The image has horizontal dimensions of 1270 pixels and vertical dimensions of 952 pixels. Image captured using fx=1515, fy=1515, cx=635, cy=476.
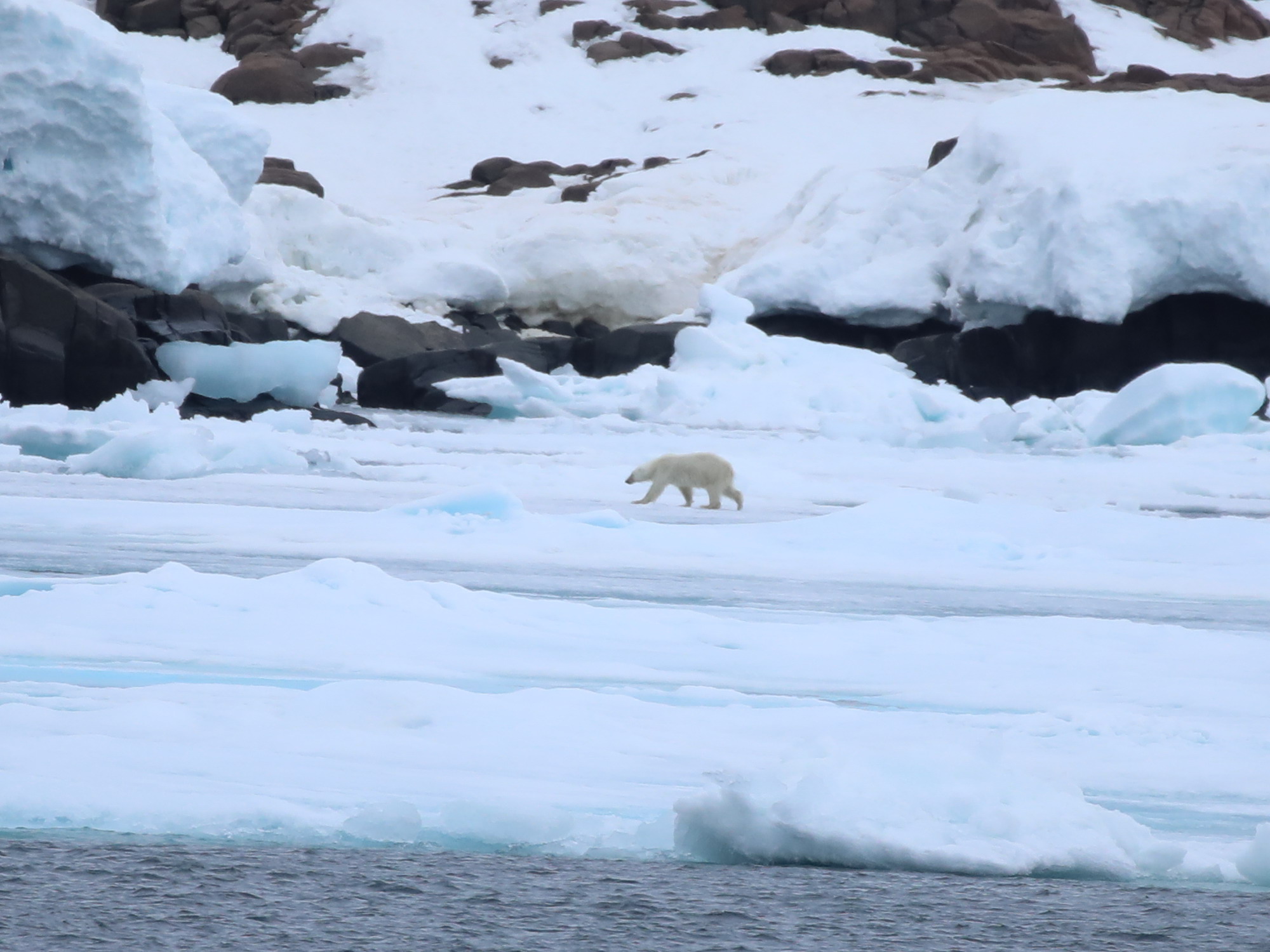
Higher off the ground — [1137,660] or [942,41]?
[942,41]

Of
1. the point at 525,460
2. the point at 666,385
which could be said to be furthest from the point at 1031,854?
the point at 666,385

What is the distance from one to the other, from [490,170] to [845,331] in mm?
17917

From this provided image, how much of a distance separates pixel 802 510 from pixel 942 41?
41114mm

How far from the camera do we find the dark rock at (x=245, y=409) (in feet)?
44.4

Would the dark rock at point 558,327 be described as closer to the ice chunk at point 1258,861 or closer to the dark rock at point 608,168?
the dark rock at point 608,168

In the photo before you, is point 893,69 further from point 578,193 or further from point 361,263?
point 361,263

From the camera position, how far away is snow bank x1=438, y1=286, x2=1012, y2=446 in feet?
50.9

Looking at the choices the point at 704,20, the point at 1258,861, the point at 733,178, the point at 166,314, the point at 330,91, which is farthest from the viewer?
the point at 704,20

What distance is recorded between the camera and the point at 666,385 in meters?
16.0

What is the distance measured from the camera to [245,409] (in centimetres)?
1379

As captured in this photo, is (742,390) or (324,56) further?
(324,56)

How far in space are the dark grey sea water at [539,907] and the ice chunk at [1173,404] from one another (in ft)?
40.7

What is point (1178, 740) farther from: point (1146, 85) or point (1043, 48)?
point (1043, 48)

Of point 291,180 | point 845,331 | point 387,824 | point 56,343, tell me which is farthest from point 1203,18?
point 387,824
